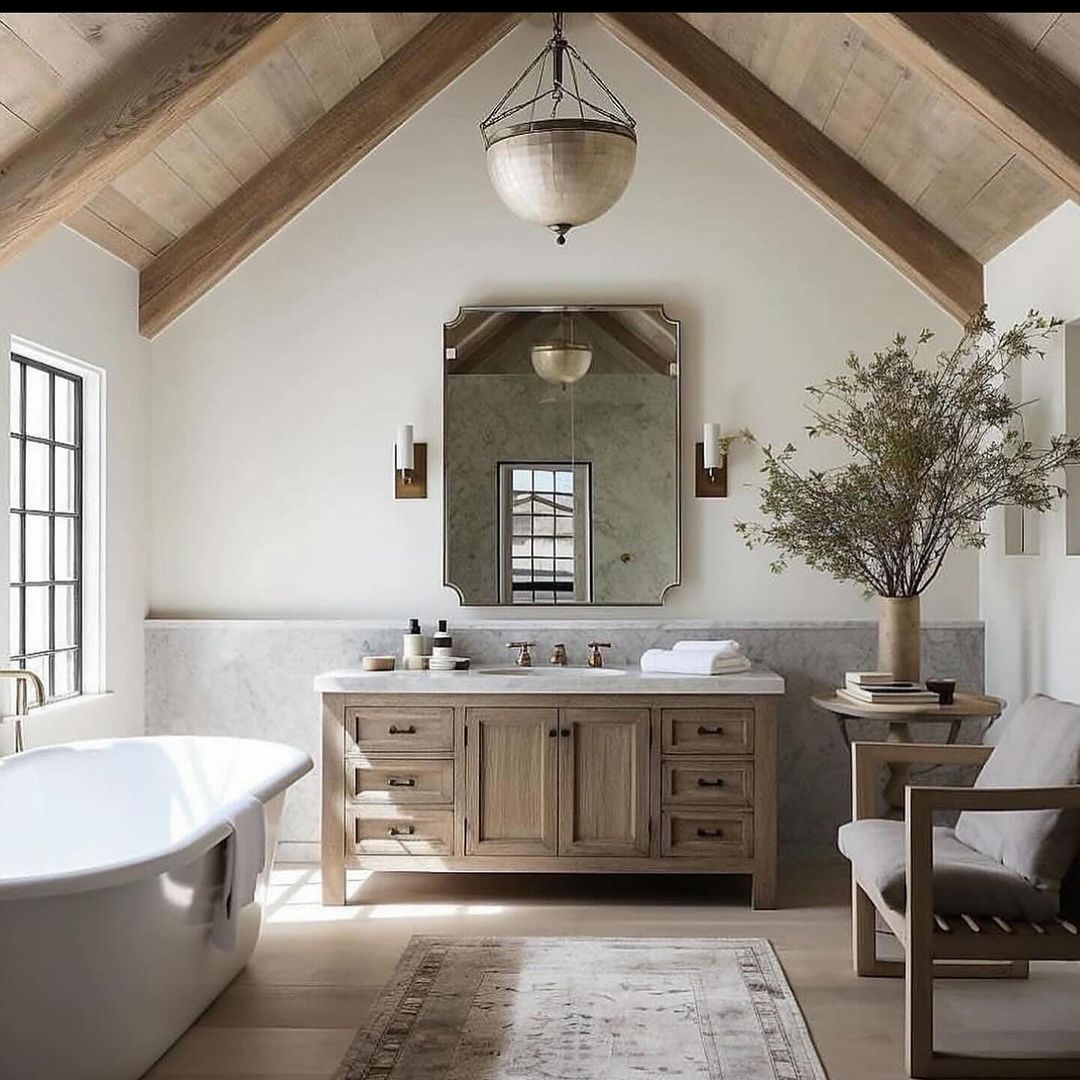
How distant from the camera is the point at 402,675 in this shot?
5031 millimetres

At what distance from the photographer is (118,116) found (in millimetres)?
3973

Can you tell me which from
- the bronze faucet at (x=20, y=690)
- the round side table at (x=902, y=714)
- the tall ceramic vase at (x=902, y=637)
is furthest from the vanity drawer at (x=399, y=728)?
the tall ceramic vase at (x=902, y=637)

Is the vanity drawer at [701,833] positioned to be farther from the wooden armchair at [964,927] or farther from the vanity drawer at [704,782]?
the wooden armchair at [964,927]

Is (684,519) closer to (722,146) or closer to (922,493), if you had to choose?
(922,493)

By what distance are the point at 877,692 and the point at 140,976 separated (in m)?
2.57

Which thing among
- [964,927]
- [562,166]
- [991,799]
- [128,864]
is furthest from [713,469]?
[128,864]

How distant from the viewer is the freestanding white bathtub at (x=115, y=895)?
286 centimetres

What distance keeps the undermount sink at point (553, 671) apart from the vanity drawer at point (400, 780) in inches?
16.6

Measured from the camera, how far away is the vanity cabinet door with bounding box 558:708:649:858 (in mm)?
4938

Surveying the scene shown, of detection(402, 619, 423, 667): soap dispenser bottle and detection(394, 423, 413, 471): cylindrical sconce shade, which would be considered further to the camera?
detection(394, 423, 413, 471): cylindrical sconce shade

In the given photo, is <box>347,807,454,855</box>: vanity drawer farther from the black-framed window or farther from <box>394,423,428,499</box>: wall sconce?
<box>394,423,428,499</box>: wall sconce

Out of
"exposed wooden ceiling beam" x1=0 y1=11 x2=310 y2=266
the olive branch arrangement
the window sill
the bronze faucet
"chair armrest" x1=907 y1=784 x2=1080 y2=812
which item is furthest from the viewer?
the olive branch arrangement

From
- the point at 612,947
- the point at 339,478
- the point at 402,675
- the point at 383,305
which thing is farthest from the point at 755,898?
the point at 383,305

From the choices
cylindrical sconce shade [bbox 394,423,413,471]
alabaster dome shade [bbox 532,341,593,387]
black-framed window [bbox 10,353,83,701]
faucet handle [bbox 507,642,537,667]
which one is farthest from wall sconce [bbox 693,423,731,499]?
black-framed window [bbox 10,353,83,701]
